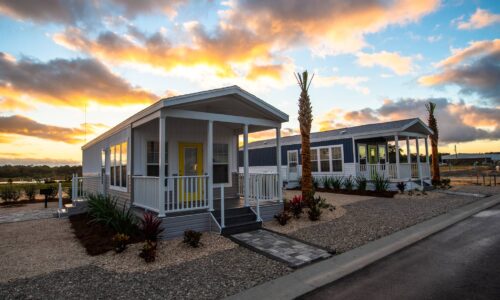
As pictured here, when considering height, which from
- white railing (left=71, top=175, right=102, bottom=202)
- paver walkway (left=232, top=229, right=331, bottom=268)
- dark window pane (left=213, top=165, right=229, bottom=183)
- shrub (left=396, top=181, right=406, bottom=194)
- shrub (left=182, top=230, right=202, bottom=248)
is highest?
dark window pane (left=213, top=165, right=229, bottom=183)

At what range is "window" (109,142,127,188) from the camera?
9689 millimetres

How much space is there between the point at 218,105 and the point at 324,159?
1226 cm

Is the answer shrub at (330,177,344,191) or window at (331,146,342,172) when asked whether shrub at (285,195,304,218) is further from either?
window at (331,146,342,172)

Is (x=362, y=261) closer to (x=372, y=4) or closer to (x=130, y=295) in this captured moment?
(x=130, y=295)

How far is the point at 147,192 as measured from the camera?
301 inches

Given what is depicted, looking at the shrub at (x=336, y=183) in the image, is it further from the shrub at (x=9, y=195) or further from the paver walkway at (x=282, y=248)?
the shrub at (x=9, y=195)

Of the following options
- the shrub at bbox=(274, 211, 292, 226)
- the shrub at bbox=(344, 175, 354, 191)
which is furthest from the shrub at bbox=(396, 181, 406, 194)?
the shrub at bbox=(274, 211, 292, 226)

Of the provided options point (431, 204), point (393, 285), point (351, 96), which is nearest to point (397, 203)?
point (431, 204)

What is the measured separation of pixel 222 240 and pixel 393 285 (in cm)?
386

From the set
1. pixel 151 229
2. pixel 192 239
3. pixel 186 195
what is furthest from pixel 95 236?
pixel 192 239

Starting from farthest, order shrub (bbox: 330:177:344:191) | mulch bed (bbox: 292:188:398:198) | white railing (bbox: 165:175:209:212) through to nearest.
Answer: shrub (bbox: 330:177:344:191) < mulch bed (bbox: 292:188:398:198) < white railing (bbox: 165:175:209:212)

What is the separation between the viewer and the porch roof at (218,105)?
715 centimetres

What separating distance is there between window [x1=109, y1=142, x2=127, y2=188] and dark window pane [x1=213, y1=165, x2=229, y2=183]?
11.2ft

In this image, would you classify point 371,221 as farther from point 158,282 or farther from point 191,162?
point 158,282
